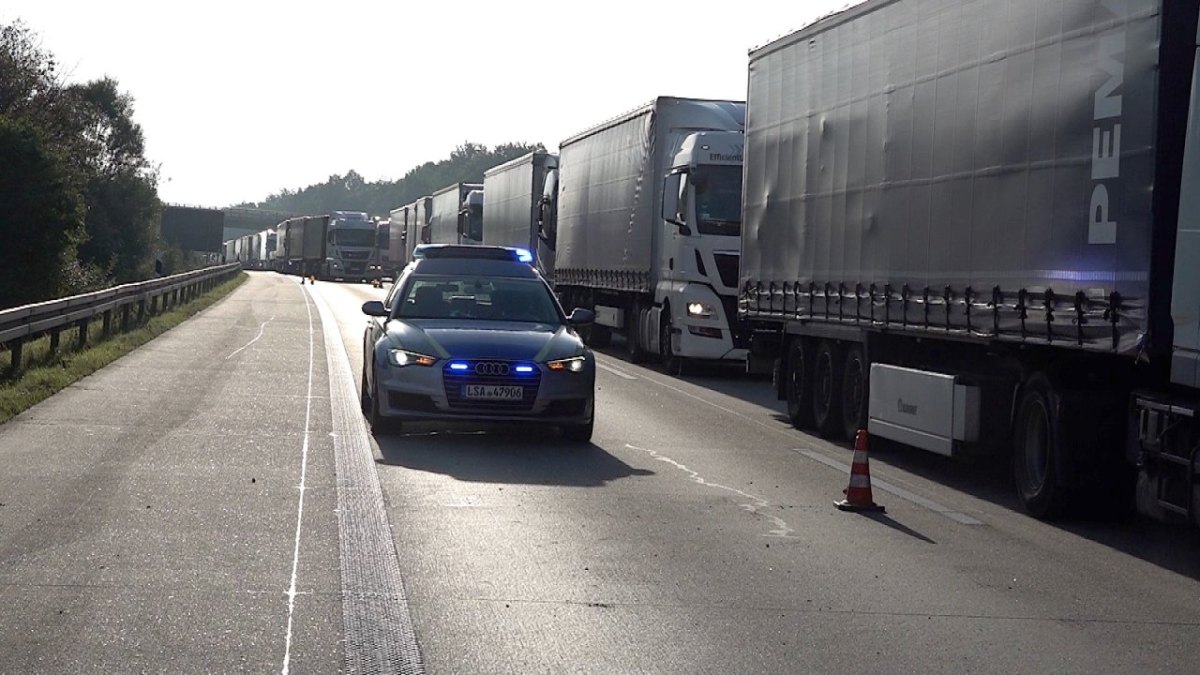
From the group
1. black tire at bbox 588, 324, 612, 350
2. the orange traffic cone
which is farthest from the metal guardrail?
the orange traffic cone

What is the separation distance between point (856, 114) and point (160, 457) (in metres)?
6.54

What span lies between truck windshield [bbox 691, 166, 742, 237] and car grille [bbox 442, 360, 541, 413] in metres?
10.2

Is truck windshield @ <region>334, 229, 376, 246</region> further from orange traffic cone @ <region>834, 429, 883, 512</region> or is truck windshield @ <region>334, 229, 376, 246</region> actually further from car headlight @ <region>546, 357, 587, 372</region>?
orange traffic cone @ <region>834, 429, 883, 512</region>

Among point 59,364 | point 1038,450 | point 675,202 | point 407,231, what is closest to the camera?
point 1038,450

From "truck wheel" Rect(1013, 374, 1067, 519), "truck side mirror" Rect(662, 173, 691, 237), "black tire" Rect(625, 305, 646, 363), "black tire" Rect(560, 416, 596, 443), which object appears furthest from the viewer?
"black tire" Rect(625, 305, 646, 363)

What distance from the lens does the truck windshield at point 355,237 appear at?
3322 inches

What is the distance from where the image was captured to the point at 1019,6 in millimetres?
11391

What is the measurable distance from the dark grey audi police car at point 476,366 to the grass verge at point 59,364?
328cm

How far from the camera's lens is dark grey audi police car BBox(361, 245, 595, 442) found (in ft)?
45.6

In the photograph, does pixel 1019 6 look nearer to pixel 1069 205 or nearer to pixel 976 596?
pixel 1069 205

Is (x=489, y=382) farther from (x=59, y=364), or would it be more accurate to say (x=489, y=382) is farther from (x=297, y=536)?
(x=59, y=364)

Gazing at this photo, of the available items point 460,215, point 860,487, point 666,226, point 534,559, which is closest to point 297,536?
point 534,559

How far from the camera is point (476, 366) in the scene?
13.9 metres

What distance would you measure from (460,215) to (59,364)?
97.9 ft
